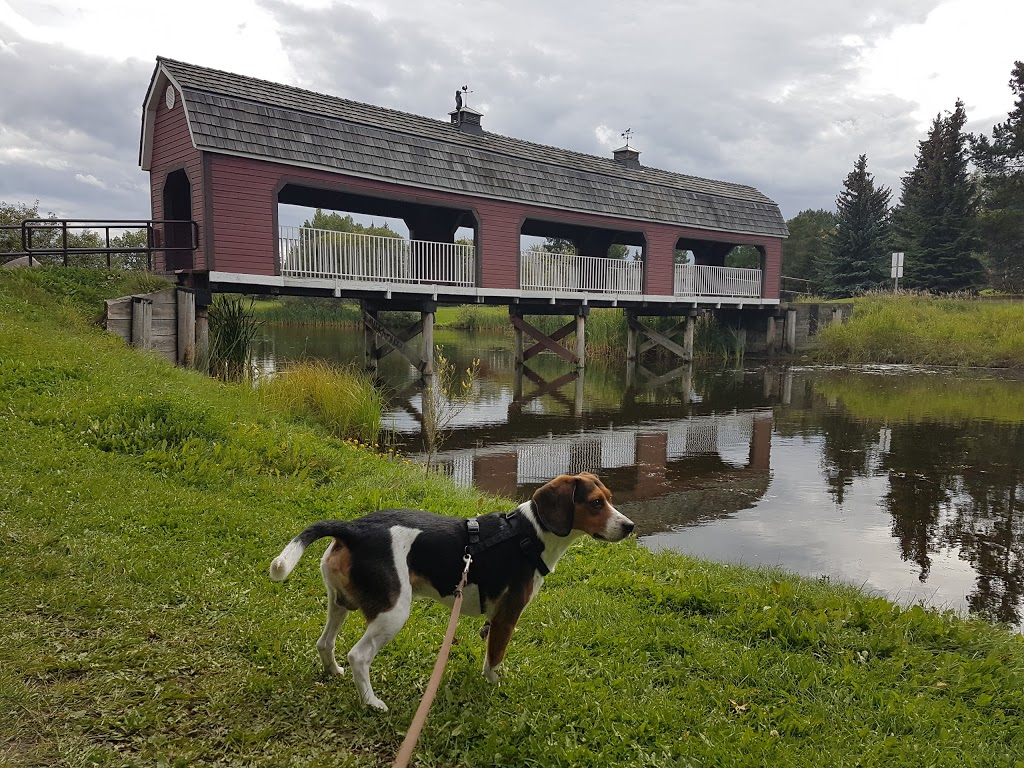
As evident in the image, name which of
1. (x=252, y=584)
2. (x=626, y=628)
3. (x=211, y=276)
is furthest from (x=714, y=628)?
(x=211, y=276)

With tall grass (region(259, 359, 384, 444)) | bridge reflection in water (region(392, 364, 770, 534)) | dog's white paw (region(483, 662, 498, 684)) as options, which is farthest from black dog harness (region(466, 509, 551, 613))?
tall grass (region(259, 359, 384, 444))

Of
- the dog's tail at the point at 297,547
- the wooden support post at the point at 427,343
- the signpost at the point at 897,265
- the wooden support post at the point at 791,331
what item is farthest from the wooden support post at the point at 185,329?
the signpost at the point at 897,265

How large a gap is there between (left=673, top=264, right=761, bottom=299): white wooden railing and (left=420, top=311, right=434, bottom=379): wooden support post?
31.9ft

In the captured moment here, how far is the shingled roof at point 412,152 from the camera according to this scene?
13.8 metres

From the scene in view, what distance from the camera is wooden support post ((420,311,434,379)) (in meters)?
18.2

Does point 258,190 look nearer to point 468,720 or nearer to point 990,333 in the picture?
point 468,720

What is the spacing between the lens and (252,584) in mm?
4172

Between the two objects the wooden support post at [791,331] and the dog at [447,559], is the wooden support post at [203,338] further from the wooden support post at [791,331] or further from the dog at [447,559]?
the wooden support post at [791,331]

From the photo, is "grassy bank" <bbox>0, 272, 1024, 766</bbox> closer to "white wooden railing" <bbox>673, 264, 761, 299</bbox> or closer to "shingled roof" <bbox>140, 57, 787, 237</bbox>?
"shingled roof" <bbox>140, 57, 787, 237</bbox>

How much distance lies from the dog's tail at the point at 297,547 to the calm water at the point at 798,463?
4493 mm

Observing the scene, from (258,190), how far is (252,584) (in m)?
11.9

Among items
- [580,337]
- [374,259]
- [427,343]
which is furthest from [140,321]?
[580,337]

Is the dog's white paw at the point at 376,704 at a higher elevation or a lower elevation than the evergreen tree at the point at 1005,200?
lower

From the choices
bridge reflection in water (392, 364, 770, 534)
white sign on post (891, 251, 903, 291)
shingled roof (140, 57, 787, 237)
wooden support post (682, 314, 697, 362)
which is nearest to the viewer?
bridge reflection in water (392, 364, 770, 534)
